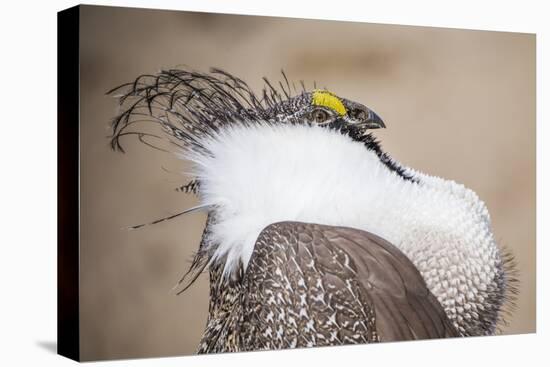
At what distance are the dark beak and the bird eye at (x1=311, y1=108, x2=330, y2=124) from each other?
20 cm

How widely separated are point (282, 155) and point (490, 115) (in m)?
1.15

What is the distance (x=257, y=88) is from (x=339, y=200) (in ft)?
1.97

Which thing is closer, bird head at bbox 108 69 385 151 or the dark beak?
bird head at bbox 108 69 385 151

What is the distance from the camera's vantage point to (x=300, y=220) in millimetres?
4133

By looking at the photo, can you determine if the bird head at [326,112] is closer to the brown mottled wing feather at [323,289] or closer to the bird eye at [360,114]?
the bird eye at [360,114]

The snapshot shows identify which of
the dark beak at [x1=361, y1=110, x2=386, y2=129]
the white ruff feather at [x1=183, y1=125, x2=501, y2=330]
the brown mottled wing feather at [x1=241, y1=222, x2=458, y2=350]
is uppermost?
the dark beak at [x1=361, y1=110, x2=386, y2=129]

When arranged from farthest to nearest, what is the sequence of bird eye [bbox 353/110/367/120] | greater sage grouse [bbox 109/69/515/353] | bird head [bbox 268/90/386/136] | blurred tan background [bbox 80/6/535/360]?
bird eye [bbox 353/110/367/120], bird head [bbox 268/90/386/136], greater sage grouse [bbox 109/69/515/353], blurred tan background [bbox 80/6/535/360]

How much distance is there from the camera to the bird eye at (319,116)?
4.21 metres

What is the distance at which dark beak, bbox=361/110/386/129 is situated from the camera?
14.2ft

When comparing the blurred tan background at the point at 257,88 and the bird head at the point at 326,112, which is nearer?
the blurred tan background at the point at 257,88

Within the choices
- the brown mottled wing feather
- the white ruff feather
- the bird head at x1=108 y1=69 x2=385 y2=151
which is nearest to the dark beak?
the bird head at x1=108 y1=69 x2=385 y2=151

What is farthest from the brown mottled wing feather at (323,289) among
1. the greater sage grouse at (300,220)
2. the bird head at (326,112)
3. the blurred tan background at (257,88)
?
the bird head at (326,112)

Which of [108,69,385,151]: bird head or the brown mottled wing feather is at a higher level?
[108,69,385,151]: bird head

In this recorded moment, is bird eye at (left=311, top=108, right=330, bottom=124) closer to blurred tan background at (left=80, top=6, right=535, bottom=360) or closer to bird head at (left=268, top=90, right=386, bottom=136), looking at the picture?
bird head at (left=268, top=90, right=386, bottom=136)
